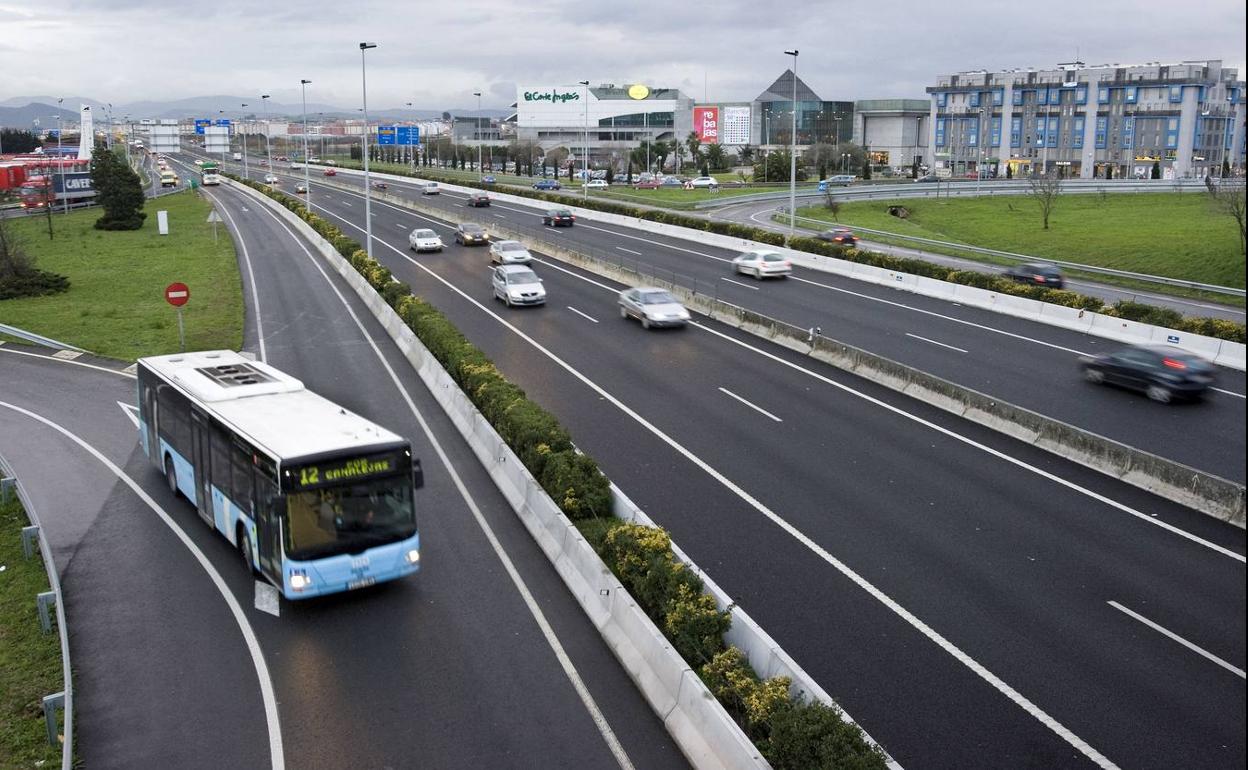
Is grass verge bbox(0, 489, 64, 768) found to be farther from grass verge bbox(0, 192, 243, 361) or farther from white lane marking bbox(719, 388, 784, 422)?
grass verge bbox(0, 192, 243, 361)

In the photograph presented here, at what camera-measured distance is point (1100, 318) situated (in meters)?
33.7

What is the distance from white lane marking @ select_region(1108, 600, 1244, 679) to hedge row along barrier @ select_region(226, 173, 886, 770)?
6422 millimetres

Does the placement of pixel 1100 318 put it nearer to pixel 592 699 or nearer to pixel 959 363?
pixel 959 363

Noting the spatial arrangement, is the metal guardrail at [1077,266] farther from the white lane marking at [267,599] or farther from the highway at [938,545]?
the white lane marking at [267,599]

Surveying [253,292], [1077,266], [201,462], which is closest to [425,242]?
[253,292]

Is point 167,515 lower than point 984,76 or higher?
lower

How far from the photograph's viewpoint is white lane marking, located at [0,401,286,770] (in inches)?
447

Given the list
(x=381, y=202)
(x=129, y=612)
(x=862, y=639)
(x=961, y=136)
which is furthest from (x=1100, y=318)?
(x=961, y=136)

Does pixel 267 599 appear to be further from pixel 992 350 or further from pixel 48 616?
pixel 992 350

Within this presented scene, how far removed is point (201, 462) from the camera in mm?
17062

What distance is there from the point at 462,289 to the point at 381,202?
52168mm

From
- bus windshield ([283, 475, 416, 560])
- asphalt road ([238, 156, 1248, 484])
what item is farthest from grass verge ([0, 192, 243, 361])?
bus windshield ([283, 475, 416, 560])

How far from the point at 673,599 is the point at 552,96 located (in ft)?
574

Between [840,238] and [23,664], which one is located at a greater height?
[840,238]
